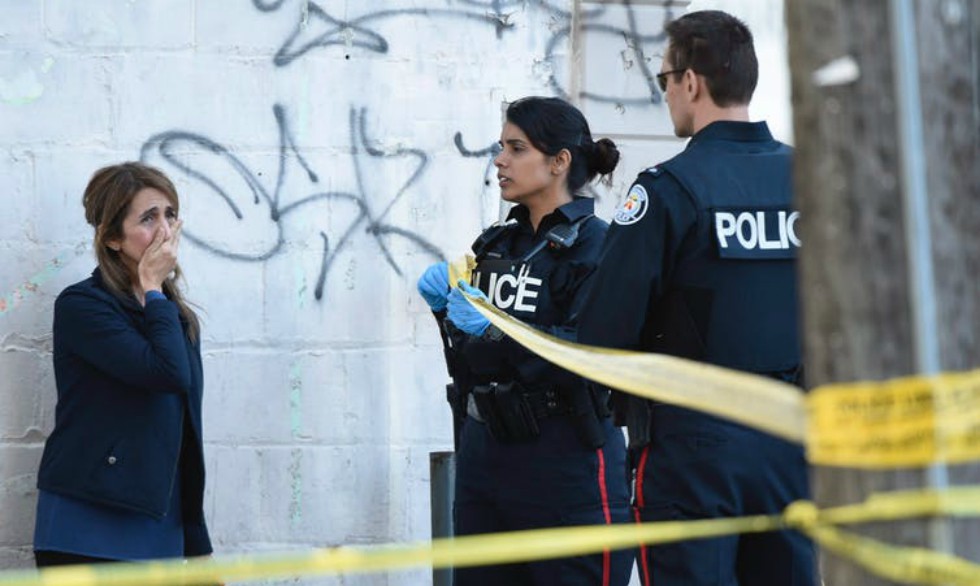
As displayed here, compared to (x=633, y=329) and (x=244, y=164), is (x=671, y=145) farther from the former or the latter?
(x=633, y=329)

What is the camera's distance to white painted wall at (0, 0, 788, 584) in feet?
16.3

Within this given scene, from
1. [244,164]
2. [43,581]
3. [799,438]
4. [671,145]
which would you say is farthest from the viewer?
[671,145]

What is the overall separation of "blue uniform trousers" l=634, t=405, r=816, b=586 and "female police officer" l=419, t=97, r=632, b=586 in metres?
0.71

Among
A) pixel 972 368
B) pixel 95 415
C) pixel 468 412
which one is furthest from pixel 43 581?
pixel 468 412

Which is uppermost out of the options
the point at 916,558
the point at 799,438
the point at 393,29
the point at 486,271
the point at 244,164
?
the point at 393,29

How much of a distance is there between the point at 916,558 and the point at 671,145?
3784 mm

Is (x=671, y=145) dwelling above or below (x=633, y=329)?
above

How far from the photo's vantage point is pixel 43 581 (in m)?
2.19

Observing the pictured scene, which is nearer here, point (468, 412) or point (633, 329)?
point (633, 329)

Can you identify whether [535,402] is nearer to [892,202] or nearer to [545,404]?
[545,404]

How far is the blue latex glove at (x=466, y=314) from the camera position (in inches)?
180

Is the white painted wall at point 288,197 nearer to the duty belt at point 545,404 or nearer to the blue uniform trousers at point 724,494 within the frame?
the duty belt at point 545,404

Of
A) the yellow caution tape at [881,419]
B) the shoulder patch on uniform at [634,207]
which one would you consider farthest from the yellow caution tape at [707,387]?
the shoulder patch on uniform at [634,207]

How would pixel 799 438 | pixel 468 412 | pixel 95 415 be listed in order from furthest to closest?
pixel 468 412 < pixel 95 415 < pixel 799 438
